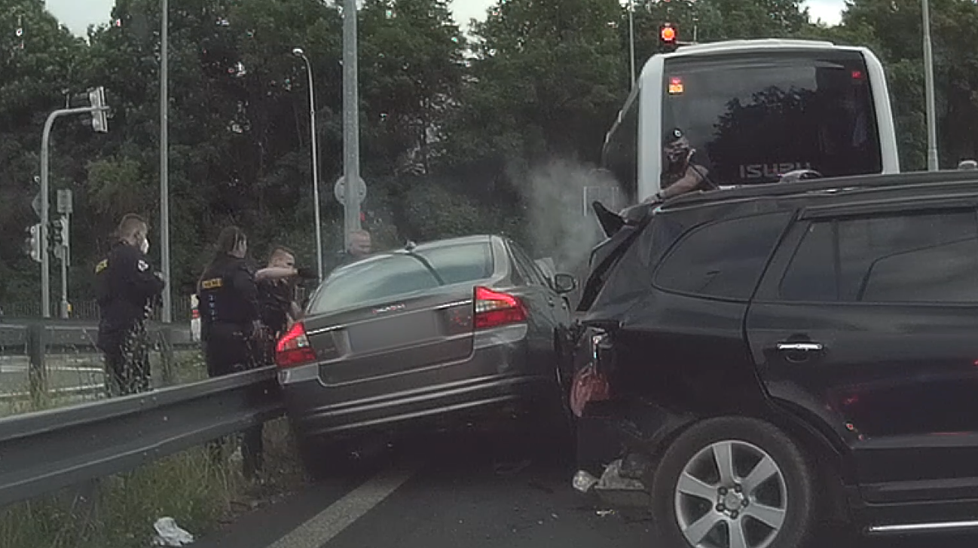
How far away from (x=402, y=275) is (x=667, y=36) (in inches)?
274

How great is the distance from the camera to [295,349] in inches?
344

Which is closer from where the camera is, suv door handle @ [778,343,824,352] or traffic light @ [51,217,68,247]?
suv door handle @ [778,343,824,352]

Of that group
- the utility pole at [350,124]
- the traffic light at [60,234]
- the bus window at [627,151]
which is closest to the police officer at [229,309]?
the bus window at [627,151]

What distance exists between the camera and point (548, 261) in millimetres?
12906

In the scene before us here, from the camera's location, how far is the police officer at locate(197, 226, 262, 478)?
9.38m

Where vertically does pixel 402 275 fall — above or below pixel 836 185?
below

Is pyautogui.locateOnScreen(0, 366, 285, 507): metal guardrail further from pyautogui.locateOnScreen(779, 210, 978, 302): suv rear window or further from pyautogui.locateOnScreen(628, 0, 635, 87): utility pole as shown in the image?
pyautogui.locateOnScreen(628, 0, 635, 87): utility pole

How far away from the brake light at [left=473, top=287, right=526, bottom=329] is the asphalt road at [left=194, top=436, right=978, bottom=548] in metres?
1.08

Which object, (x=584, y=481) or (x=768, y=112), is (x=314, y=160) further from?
(x=584, y=481)

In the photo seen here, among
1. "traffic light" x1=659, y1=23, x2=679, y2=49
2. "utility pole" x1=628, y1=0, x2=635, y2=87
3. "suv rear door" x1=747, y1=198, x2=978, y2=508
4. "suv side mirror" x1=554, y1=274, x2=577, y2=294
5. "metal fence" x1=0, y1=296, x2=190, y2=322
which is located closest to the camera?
"suv rear door" x1=747, y1=198, x2=978, y2=508

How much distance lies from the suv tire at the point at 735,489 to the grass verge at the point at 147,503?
9.80 ft

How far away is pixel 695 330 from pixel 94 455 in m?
3.00

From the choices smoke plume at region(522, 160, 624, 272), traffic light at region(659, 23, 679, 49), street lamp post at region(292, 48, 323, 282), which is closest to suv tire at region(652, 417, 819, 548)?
traffic light at region(659, 23, 679, 49)

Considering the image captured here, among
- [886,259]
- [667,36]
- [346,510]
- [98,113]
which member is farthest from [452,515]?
[98,113]
